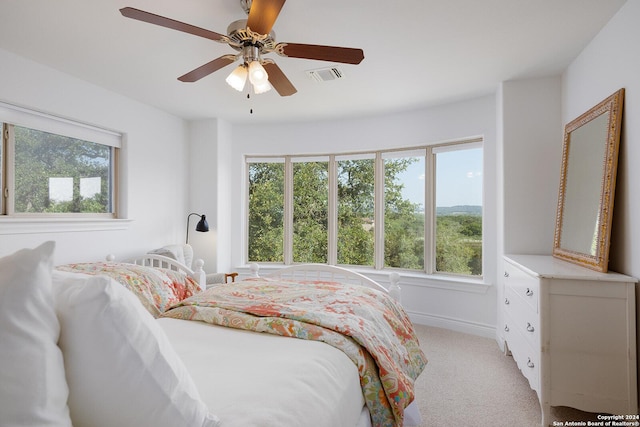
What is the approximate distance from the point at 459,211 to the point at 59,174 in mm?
4045

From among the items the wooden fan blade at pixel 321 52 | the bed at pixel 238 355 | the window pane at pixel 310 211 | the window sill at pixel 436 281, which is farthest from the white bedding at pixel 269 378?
the window pane at pixel 310 211

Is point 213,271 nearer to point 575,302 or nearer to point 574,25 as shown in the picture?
point 575,302

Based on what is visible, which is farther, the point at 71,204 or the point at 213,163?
the point at 213,163

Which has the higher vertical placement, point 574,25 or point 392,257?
point 574,25

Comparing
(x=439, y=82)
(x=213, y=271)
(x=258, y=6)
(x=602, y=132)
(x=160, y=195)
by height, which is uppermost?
(x=439, y=82)

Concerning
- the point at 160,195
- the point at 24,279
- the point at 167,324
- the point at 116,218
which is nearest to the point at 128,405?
the point at 24,279

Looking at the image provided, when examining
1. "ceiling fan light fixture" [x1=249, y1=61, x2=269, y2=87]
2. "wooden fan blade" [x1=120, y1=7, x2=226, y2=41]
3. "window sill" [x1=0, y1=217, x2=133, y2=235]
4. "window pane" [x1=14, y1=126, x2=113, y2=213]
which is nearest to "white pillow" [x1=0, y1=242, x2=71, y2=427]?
"wooden fan blade" [x1=120, y1=7, x2=226, y2=41]

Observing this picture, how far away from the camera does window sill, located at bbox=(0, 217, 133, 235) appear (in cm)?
259

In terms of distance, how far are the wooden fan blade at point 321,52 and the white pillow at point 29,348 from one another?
5.09 ft

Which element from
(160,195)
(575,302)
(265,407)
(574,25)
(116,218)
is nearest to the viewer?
(265,407)

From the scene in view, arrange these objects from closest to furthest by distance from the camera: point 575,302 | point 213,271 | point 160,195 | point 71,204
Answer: point 575,302, point 71,204, point 160,195, point 213,271

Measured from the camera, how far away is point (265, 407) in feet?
3.02

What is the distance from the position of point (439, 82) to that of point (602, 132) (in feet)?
4.48

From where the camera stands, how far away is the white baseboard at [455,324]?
3510mm
